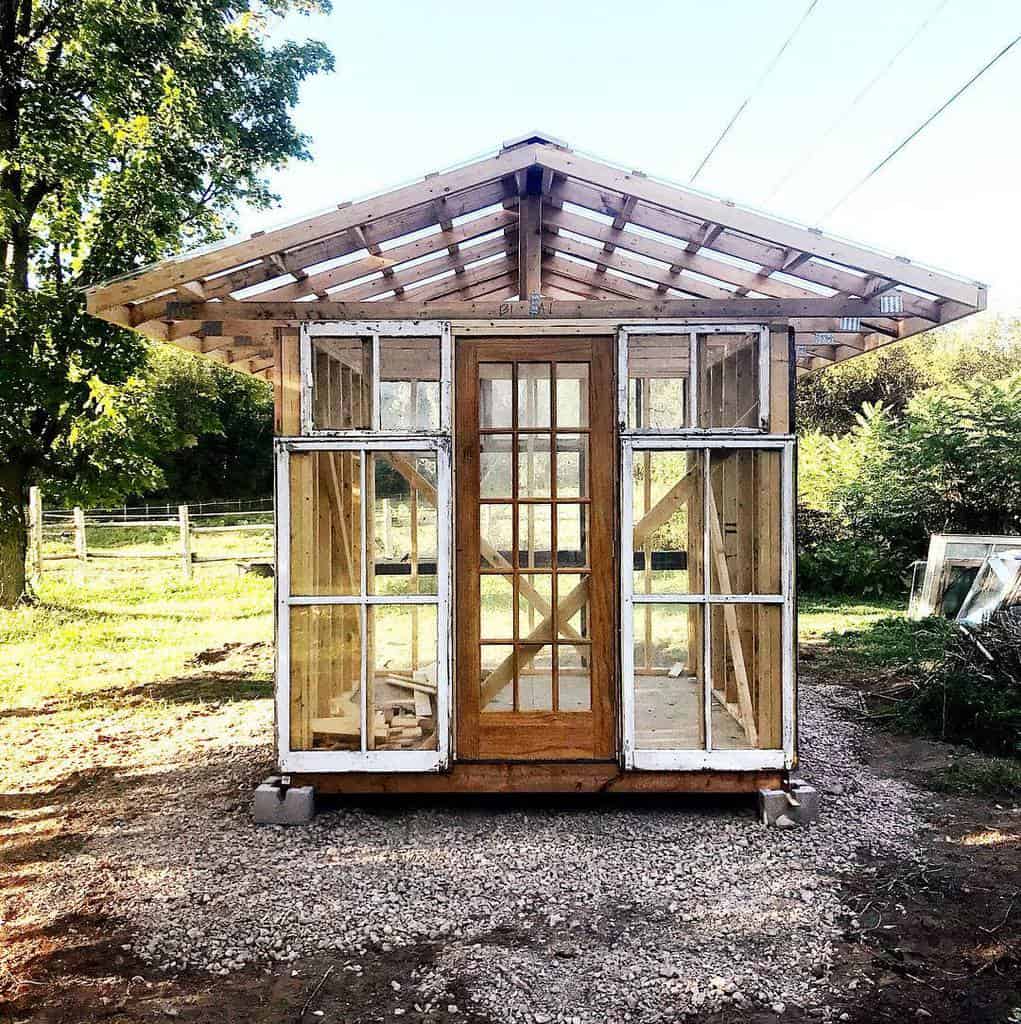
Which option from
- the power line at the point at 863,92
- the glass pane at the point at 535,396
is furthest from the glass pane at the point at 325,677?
the power line at the point at 863,92

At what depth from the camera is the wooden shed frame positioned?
14.1ft

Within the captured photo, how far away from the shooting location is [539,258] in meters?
4.52

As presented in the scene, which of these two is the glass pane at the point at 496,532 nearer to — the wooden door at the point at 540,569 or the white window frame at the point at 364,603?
the wooden door at the point at 540,569

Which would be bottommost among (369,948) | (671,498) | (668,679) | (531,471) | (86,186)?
(369,948)

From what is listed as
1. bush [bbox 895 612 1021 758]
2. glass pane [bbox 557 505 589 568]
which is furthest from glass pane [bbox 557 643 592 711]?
bush [bbox 895 612 1021 758]

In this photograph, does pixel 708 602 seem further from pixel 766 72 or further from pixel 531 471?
pixel 766 72

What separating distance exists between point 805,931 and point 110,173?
10.5m

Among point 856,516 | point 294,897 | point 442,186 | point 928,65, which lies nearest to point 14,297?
point 442,186

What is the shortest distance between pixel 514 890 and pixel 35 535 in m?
11.0

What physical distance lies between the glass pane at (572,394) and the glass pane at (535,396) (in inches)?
2.3

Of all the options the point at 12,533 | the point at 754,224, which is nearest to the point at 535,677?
the point at 754,224

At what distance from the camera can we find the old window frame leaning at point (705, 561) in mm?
4297

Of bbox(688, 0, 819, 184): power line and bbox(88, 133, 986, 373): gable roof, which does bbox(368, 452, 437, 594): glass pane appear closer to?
bbox(88, 133, 986, 373): gable roof

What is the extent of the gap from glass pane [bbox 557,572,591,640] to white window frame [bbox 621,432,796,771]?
187 mm
